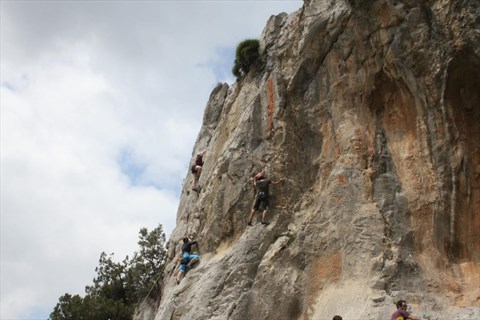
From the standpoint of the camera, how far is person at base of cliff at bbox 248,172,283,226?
20.2m

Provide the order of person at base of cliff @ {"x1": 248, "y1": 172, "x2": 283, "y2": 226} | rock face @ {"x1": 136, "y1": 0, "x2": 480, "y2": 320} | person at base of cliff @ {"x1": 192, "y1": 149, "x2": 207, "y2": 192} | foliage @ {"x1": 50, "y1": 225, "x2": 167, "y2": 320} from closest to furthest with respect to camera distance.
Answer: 1. rock face @ {"x1": 136, "y1": 0, "x2": 480, "y2": 320}
2. person at base of cliff @ {"x1": 248, "y1": 172, "x2": 283, "y2": 226}
3. person at base of cliff @ {"x1": 192, "y1": 149, "x2": 207, "y2": 192}
4. foliage @ {"x1": 50, "y1": 225, "x2": 167, "y2": 320}

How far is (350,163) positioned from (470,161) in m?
3.47

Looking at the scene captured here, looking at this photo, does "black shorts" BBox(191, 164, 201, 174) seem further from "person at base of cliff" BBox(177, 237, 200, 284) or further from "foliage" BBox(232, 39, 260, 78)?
"person at base of cliff" BBox(177, 237, 200, 284)

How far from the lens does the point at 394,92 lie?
62.7 ft

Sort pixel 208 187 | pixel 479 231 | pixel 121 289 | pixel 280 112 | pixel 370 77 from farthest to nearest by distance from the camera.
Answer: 1. pixel 121 289
2. pixel 208 187
3. pixel 280 112
4. pixel 370 77
5. pixel 479 231

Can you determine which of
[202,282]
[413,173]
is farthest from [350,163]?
[202,282]

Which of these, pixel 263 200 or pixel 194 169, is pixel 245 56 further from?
pixel 263 200

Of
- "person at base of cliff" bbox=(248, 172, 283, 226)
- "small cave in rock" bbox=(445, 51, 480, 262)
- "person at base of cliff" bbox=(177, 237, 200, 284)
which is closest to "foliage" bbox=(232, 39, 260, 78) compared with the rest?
"person at base of cliff" bbox=(248, 172, 283, 226)

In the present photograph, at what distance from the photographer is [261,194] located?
2020 centimetres

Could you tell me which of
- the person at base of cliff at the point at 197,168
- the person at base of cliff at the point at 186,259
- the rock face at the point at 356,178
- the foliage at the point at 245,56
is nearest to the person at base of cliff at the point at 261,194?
the rock face at the point at 356,178

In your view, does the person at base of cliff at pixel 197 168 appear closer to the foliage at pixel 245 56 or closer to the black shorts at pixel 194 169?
the black shorts at pixel 194 169

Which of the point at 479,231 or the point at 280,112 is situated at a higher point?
the point at 280,112

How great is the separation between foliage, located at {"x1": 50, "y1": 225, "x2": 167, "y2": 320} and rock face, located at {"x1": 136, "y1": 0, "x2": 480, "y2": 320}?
43.1ft

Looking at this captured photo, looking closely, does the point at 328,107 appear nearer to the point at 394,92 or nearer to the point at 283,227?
the point at 394,92
